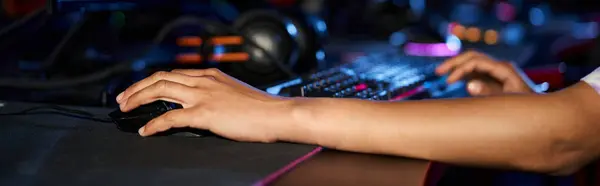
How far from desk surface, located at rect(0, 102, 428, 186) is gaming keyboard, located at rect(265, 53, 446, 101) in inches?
8.1

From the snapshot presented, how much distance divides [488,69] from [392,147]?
19.1 inches

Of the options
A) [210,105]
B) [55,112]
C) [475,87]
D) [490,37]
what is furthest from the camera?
[490,37]

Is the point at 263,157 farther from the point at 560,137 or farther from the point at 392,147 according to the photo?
the point at 560,137

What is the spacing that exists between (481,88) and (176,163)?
1.96ft

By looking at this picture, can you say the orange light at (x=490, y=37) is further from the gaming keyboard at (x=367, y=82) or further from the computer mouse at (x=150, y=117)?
the computer mouse at (x=150, y=117)

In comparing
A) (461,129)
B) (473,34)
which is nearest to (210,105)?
(461,129)

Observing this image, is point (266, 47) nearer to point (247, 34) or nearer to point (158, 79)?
point (247, 34)

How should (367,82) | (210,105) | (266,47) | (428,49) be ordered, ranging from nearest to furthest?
(210,105) → (367,82) → (266,47) → (428,49)

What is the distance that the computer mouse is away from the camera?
0.63m

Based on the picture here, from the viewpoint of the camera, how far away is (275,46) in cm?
112

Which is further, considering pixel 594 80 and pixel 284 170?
pixel 594 80

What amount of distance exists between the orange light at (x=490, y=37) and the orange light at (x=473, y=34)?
2 centimetres

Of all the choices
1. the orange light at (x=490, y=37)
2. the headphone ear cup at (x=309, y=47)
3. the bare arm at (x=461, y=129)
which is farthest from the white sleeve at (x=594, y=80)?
the orange light at (x=490, y=37)

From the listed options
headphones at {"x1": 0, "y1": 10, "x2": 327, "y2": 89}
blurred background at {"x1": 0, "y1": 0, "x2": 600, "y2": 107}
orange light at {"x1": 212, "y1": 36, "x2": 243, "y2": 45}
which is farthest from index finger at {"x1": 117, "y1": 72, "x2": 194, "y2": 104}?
orange light at {"x1": 212, "y1": 36, "x2": 243, "y2": 45}
